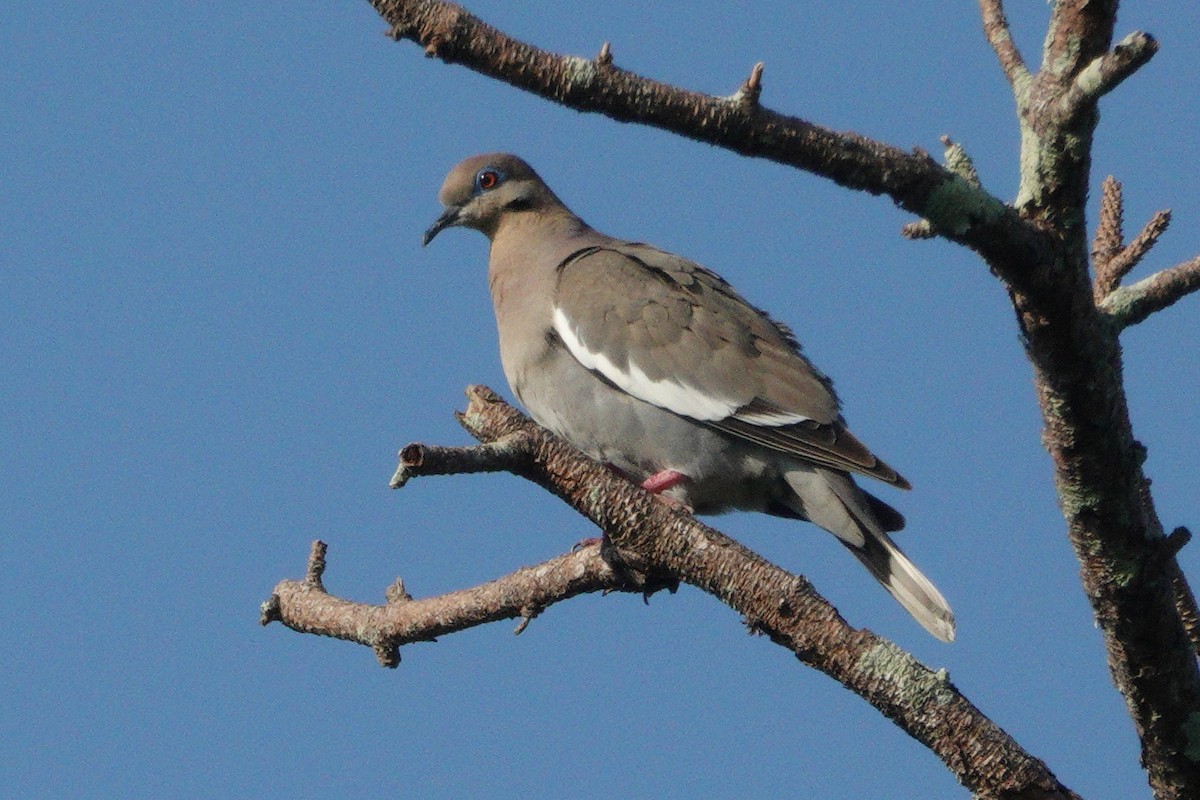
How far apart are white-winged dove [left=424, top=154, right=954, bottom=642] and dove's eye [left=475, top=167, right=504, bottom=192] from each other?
92 centimetres

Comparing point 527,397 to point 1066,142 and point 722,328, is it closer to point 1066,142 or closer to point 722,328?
point 722,328

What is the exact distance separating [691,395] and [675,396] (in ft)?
0.19

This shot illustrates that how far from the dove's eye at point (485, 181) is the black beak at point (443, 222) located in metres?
0.13

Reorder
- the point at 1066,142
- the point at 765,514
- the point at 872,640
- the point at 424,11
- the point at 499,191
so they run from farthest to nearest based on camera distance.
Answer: the point at 499,191 → the point at 765,514 → the point at 872,640 → the point at 1066,142 → the point at 424,11

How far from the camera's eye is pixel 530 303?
5.47 m

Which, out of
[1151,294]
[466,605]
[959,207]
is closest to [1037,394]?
[1151,294]

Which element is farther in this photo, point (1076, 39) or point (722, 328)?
point (722, 328)

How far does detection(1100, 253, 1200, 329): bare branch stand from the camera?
9.49 ft

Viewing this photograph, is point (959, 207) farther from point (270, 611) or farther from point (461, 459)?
point (270, 611)

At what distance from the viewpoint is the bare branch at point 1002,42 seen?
2.92 metres

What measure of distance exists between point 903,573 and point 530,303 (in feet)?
5.68

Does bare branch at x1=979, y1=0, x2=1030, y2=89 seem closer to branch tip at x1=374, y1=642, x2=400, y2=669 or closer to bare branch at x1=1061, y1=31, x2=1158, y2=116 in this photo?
bare branch at x1=1061, y1=31, x2=1158, y2=116

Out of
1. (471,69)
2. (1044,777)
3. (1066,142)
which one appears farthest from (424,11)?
(1044,777)

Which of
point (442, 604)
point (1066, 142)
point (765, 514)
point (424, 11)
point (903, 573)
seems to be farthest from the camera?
point (765, 514)
